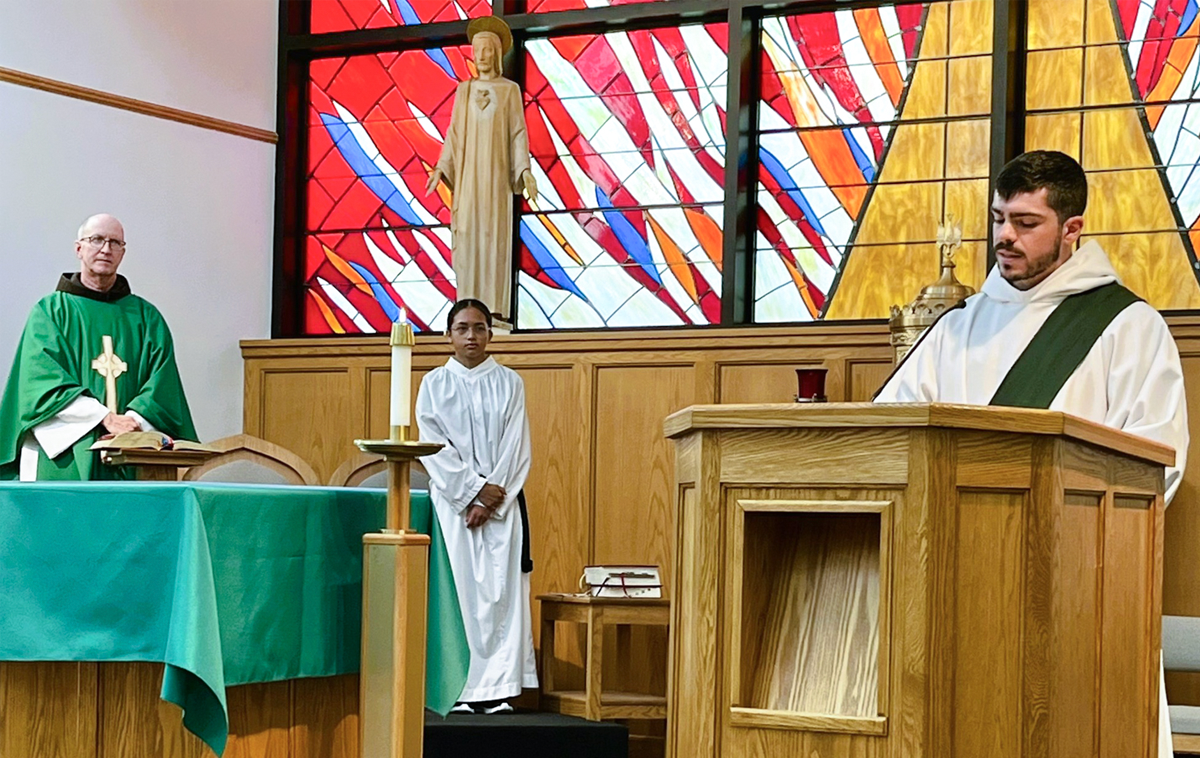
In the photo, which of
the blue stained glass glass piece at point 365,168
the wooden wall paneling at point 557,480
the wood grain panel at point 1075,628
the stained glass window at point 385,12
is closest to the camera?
the wood grain panel at point 1075,628

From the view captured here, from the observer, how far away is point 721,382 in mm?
7242

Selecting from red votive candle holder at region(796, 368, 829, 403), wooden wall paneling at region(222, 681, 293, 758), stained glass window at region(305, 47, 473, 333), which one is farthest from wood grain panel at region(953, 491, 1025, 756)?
stained glass window at region(305, 47, 473, 333)

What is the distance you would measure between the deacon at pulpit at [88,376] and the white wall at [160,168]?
1.81m

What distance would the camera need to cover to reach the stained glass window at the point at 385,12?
845 centimetres

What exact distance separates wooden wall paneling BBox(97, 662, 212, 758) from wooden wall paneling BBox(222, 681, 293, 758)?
0.09m

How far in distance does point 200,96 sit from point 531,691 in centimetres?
344

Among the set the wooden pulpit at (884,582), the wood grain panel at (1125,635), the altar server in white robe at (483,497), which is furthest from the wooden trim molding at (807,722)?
the altar server in white robe at (483,497)

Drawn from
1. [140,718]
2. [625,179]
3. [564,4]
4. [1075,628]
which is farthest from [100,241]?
[1075,628]

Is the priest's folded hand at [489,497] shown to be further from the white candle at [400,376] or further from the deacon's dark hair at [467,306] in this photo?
the white candle at [400,376]

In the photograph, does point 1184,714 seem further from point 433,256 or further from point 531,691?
point 433,256

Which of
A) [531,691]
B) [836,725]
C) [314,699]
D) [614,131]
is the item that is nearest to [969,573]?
[836,725]

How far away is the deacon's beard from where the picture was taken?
12.0ft

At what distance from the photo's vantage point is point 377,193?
866 cm

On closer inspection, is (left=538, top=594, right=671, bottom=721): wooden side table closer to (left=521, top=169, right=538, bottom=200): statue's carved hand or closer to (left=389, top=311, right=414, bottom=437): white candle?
(left=521, top=169, right=538, bottom=200): statue's carved hand
